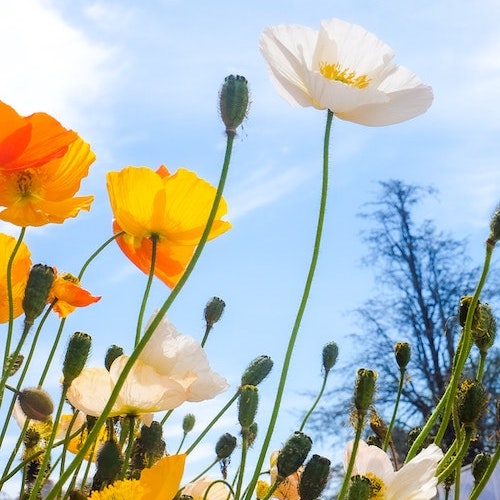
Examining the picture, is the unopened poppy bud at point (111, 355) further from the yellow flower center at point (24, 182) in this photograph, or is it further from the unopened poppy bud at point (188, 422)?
the unopened poppy bud at point (188, 422)

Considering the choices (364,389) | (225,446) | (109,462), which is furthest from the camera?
(225,446)

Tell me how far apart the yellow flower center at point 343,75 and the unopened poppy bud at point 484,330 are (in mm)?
232

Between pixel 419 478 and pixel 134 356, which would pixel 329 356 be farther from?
pixel 134 356

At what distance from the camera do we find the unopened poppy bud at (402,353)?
36.3 inches

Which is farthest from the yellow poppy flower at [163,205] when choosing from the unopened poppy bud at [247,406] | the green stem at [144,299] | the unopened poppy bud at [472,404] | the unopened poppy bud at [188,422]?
the unopened poppy bud at [188,422]

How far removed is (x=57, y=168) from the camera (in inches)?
30.6

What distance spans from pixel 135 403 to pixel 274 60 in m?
0.31

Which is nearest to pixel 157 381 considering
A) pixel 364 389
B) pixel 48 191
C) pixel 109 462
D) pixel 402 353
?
pixel 109 462

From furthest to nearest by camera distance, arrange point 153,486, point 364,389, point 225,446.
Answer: point 225,446 → point 364,389 → point 153,486

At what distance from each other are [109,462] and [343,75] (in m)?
0.41

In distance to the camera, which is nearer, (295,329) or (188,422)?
(295,329)

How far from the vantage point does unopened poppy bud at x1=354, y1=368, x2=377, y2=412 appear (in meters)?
0.66

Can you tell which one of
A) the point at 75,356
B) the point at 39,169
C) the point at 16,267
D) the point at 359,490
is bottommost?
the point at 359,490

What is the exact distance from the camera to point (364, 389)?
66cm
